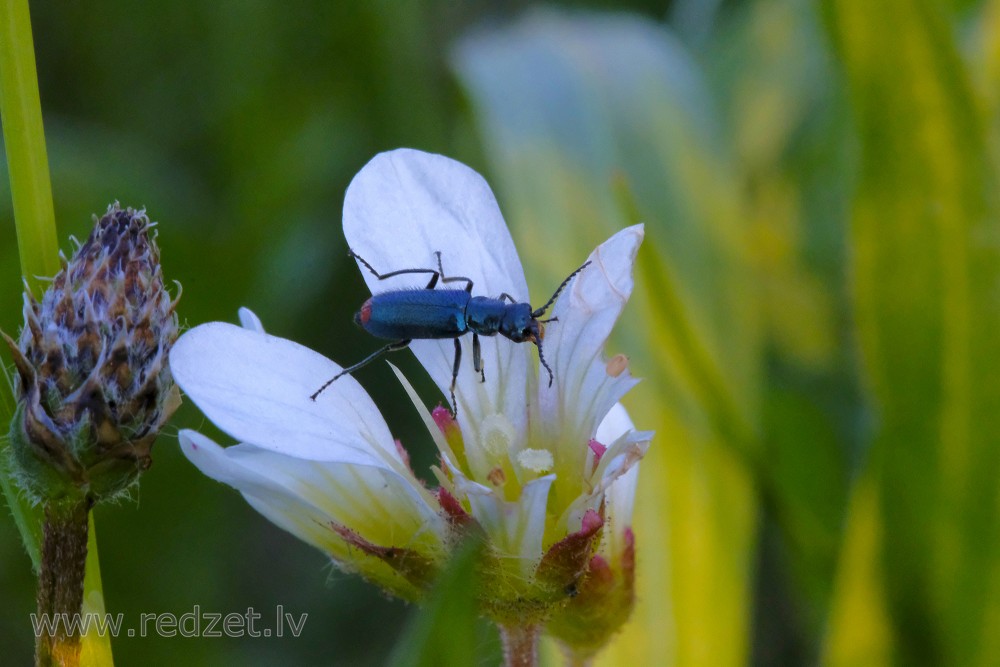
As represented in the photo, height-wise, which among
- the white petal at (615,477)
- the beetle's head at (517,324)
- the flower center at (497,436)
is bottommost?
the white petal at (615,477)

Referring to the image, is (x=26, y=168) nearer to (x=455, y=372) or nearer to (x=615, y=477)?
(x=455, y=372)

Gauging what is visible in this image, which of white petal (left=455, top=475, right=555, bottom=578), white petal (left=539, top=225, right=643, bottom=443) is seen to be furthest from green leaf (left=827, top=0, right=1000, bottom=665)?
white petal (left=455, top=475, right=555, bottom=578)

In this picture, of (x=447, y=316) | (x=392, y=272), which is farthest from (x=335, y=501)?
(x=447, y=316)

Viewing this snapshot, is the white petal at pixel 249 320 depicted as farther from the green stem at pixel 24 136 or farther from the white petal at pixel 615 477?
the white petal at pixel 615 477

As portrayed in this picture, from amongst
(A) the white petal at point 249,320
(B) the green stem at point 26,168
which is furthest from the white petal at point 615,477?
(B) the green stem at point 26,168

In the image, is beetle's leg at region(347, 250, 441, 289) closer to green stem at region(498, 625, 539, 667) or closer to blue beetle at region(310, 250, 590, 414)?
blue beetle at region(310, 250, 590, 414)

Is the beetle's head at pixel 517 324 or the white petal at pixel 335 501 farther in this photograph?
the beetle's head at pixel 517 324
